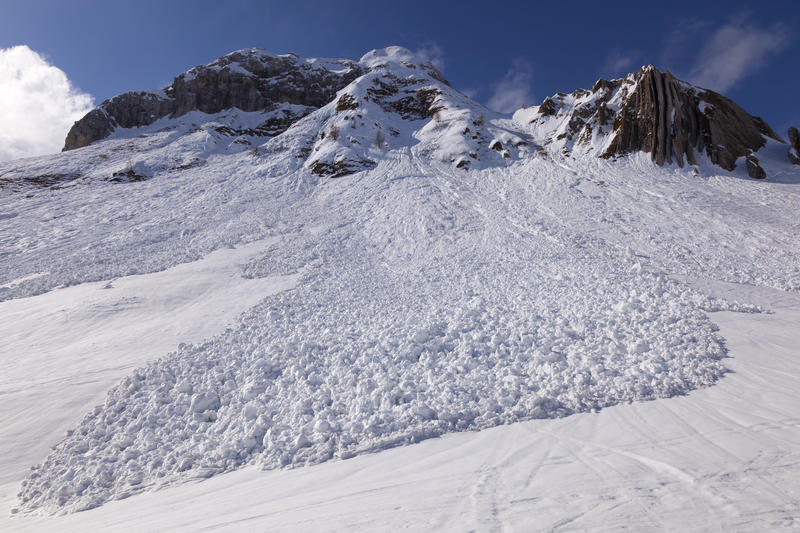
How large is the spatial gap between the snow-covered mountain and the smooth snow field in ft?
0.31

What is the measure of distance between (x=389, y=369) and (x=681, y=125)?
36563mm

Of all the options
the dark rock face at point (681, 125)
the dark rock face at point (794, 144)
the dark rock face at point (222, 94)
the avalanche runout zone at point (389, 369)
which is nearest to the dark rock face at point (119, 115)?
the dark rock face at point (222, 94)

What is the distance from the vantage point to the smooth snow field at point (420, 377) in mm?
4758

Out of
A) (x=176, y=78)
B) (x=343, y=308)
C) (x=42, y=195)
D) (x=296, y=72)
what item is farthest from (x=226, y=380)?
(x=176, y=78)

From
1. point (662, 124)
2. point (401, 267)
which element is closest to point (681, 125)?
point (662, 124)

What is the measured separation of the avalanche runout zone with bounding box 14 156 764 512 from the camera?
21.4ft

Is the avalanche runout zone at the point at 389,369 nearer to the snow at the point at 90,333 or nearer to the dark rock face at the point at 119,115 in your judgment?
the snow at the point at 90,333

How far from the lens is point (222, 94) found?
241ft

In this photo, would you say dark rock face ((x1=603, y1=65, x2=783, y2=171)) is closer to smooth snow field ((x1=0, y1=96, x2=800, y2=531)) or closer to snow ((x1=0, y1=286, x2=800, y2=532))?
smooth snow field ((x1=0, y1=96, x2=800, y2=531))

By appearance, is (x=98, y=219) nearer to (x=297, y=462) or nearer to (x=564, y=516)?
(x=297, y=462)

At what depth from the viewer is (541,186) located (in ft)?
91.2

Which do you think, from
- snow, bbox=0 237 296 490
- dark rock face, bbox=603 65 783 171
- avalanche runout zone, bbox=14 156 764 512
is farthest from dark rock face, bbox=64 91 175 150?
dark rock face, bbox=603 65 783 171

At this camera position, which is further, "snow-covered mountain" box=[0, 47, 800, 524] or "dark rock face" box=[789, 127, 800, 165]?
"dark rock face" box=[789, 127, 800, 165]

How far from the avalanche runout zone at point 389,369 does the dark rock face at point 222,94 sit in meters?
72.7
